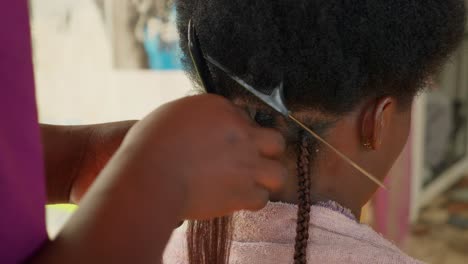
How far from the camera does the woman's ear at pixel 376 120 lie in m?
0.65

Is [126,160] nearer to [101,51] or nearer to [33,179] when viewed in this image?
[33,179]

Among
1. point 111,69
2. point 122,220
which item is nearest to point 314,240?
point 122,220

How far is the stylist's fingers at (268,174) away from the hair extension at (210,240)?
0.90ft

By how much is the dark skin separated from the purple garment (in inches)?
13.2

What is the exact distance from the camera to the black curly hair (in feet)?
1.89

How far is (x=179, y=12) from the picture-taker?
69 centimetres

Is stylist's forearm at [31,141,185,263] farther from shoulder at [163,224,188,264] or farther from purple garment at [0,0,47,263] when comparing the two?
shoulder at [163,224,188,264]

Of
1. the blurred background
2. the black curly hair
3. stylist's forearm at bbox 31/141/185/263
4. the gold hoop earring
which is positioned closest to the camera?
stylist's forearm at bbox 31/141/185/263

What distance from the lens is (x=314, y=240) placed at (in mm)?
664

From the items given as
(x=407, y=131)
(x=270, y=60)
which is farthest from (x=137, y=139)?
(x=407, y=131)

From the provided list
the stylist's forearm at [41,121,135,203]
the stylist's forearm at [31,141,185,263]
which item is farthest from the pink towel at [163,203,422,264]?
the stylist's forearm at [31,141,185,263]

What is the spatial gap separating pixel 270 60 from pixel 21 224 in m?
0.32

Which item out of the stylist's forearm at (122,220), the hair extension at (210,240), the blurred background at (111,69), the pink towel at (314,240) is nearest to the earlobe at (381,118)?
the pink towel at (314,240)

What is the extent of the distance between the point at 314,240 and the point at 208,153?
1.07 feet
